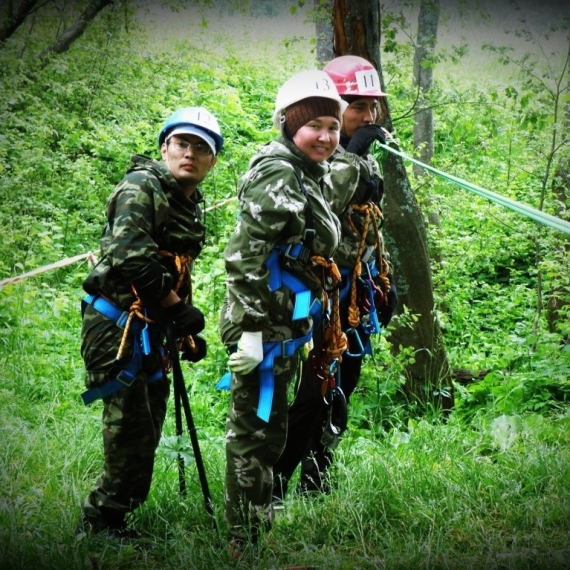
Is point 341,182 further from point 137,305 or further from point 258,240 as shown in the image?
point 137,305

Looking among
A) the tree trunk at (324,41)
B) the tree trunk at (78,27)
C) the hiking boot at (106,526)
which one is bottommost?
the hiking boot at (106,526)

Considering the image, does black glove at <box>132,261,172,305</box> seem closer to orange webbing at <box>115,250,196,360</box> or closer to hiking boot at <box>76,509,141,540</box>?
orange webbing at <box>115,250,196,360</box>

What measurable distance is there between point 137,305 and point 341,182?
1.30m

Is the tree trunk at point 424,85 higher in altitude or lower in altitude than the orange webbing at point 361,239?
higher

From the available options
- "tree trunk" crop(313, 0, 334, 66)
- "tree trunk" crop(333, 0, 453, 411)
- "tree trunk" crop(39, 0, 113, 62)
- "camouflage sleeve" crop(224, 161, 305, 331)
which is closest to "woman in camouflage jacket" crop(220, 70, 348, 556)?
"camouflage sleeve" crop(224, 161, 305, 331)

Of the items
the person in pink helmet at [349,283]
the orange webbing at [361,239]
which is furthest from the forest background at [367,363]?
the orange webbing at [361,239]

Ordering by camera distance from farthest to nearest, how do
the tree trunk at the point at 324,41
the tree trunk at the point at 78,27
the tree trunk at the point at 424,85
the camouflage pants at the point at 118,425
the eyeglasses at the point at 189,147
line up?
the tree trunk at the point at 424,85 → the tree trunk at the point at 78,27 → the tree trunk at the point at 324,41 → the eyeglasses at the point at 189,147 → the camouflage pants at the point at 118,425

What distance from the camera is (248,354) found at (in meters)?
3.10

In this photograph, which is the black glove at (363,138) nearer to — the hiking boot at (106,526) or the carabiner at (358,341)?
the carabiner at (358,341)

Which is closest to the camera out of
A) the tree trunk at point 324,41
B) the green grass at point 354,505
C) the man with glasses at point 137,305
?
the green grass at point 354,505

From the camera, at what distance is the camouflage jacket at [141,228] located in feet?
10.5

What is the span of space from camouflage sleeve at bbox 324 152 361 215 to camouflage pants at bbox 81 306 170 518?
4.06ft

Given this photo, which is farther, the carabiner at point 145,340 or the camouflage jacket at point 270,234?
the carabiner at point 145,340

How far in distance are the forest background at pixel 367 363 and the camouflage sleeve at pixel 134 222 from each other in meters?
1.20
